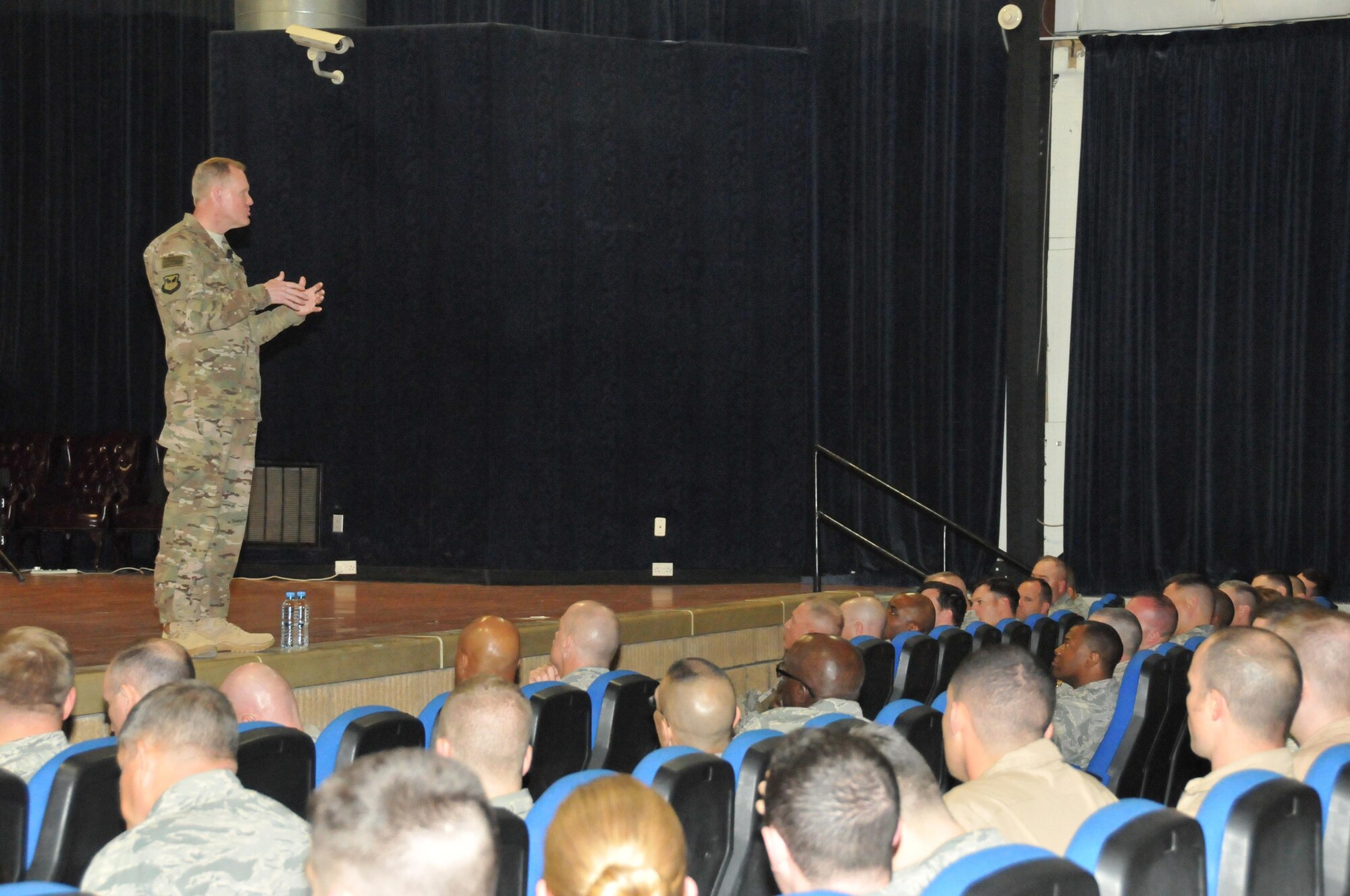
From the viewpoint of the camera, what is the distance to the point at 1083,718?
3.69 m

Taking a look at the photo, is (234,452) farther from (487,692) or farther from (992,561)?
(992,561)

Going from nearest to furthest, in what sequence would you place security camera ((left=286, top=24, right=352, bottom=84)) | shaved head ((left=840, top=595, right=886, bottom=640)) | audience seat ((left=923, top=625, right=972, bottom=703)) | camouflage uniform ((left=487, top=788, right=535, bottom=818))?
camouflage uniform ((left=487, top=788, right=535, bottom=818)) < audience seat ((left=923, top=625, right=972, bottom=703)) < shaved head ((left=840, top=595, right=886, bottom=640)) < security camera ((left=286, top=24, right=352, bottom=84))

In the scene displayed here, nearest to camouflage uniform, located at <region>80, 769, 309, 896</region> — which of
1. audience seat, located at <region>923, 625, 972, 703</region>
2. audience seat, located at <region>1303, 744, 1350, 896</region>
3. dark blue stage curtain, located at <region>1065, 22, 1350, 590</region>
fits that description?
audience seat, located at <region>1303, 744, 1350, 896</region>

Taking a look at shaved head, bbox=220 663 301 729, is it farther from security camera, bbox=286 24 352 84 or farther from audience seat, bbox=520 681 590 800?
security camera, bbox=286 24 352 84

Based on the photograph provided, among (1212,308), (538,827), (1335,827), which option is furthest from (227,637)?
(1212,308)

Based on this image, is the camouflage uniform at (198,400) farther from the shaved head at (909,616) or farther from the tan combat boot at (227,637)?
the shaved head at (909,616)

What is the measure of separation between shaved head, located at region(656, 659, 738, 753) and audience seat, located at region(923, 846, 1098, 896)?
1247 millimetres

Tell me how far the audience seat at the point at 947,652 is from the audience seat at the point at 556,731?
1.43 m

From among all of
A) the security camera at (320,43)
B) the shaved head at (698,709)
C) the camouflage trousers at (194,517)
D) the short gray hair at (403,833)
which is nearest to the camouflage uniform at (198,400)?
the camouflage trousers at (194,517)

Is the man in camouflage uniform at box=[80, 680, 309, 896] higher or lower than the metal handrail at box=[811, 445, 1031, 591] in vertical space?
higher

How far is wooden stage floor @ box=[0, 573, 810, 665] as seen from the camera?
4711 millimetres

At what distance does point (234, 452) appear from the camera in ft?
13.1

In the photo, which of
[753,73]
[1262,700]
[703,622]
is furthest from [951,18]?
[1262,700]

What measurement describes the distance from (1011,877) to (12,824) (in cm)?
130
